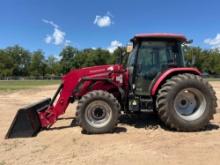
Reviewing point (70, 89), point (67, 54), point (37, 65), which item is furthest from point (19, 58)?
point (70, 89)

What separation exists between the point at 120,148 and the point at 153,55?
3.24m

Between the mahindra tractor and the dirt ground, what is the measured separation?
13.6 inches

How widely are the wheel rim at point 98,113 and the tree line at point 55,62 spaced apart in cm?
7852

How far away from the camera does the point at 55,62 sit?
11819cm

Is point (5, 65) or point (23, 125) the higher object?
point (5, 65)

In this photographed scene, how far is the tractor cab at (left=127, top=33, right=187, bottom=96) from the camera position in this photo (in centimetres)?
938

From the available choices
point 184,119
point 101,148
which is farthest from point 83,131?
point 184,119

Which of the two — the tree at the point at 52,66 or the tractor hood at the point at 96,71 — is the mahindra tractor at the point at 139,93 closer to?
the tractor hood at the point at 96,71

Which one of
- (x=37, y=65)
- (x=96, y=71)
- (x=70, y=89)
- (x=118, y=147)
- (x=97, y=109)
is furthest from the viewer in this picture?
(x=37, y=65)

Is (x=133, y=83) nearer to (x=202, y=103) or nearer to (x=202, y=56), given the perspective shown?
(x=202, y=103)

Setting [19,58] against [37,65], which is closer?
[37,65]

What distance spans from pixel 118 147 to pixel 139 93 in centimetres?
243

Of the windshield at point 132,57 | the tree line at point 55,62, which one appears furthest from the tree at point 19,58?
the windshield at point 132,57

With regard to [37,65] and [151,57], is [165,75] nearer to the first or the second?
[151,57]
